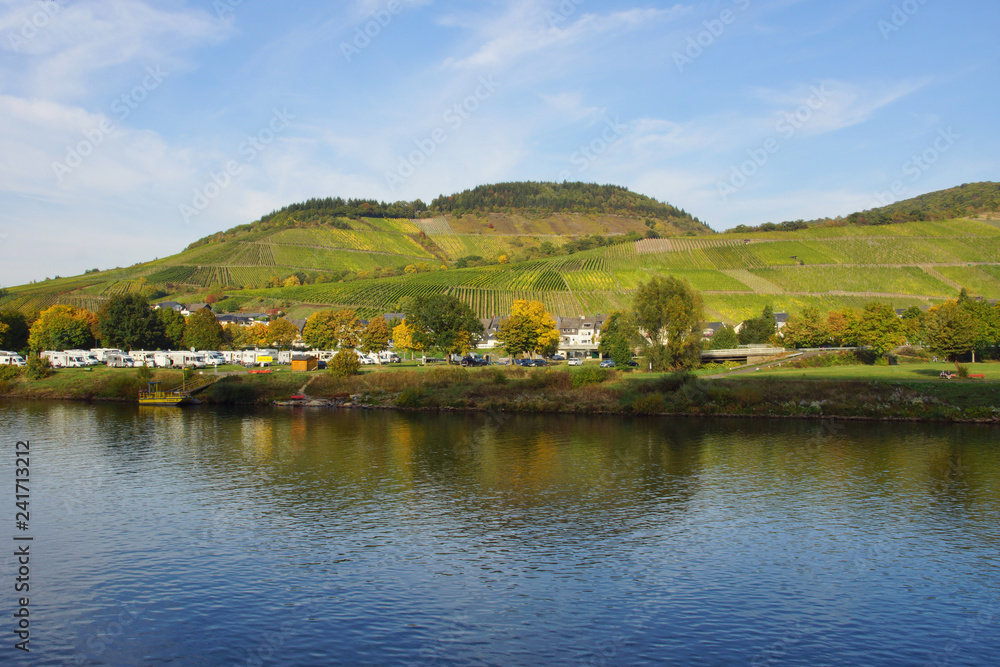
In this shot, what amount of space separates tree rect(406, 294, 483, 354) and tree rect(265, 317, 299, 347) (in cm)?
2817

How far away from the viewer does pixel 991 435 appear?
45.6m

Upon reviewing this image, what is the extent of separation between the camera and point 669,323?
230 ft

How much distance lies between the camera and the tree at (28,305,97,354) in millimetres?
91812

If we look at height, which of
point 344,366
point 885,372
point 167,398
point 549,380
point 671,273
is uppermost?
point 671,273

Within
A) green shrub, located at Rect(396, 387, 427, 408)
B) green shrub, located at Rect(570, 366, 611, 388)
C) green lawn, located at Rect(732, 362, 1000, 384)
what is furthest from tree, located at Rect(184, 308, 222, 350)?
green lawn, located at Rect(732, 362, 1000, 384)

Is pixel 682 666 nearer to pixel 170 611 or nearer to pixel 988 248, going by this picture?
pixel 170 611

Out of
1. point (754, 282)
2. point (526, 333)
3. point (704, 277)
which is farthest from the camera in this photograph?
point (704, 277)

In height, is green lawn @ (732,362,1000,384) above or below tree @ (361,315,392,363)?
below

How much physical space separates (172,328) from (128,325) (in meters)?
5.71

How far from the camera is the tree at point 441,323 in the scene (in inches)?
3088

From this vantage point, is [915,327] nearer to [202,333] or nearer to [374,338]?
[374,338]

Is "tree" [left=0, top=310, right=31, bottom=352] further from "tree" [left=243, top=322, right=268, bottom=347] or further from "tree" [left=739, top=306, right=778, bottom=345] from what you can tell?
"tree" [left=739, top=306, right=778, bottom=345]

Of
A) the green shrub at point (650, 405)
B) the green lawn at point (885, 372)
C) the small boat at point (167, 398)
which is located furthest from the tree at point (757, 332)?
the small boat at point (167, 398)

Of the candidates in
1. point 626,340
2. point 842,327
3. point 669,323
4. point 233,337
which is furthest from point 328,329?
point 842,327
